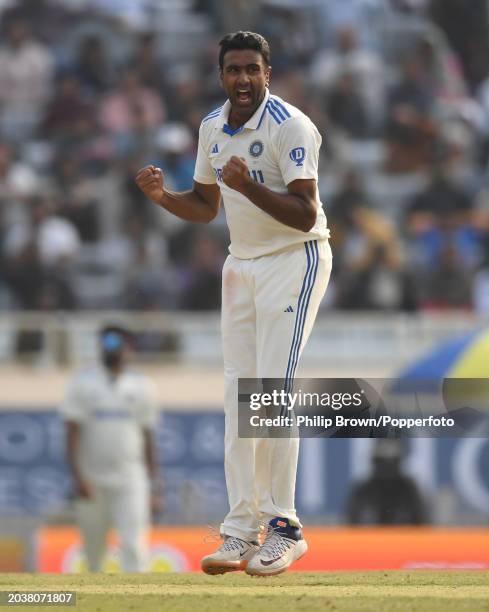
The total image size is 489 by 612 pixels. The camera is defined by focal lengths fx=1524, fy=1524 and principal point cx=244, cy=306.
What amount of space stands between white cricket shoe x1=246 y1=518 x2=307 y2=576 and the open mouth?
1.65 meters

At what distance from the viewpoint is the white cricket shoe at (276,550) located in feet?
19.6

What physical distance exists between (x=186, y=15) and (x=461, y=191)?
3.89 meters

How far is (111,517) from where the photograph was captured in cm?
1053

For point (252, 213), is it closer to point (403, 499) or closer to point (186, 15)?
point (403, 499)

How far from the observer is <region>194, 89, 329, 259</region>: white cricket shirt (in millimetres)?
5832

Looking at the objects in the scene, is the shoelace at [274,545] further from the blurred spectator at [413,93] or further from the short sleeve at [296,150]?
the blurred spectator at [413,93]

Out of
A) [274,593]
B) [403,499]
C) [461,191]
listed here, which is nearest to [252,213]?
[274,593]

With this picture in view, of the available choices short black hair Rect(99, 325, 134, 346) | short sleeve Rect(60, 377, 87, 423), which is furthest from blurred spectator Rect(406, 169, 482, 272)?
short sleeve Rect(60, 377, 87, 423)

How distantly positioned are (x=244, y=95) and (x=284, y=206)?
1.58 feet

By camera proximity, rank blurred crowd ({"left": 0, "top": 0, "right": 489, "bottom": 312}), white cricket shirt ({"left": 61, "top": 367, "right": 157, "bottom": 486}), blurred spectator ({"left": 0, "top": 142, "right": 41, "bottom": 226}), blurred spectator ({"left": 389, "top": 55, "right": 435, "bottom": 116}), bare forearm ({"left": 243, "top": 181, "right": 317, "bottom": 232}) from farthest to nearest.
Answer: blurred spectator ({"left": 389, "top": 55, "right": 435, "bottom": 116}), blurred spectator ({"left": 0, "top": 142, "right": 41, "bottom": 226}), blurred crowd ({"left": 0, "top": 0, "right": 489, "bottom": 312}), white cricket shirt ({"left": 61, "top": 367, "right": 157, "bottom": 486}), bare forearm ({"left": 243, "top": 181, "right": 317, "bottom": 232})

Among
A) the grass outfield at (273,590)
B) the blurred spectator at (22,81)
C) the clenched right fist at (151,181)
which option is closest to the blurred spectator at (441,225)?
the blurred spectator at (22,81)

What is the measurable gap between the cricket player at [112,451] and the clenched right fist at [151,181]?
4.56 meters

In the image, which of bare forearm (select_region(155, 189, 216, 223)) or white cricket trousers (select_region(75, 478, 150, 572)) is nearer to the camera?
bare forearm (select_region(155, 189, 216, 223))

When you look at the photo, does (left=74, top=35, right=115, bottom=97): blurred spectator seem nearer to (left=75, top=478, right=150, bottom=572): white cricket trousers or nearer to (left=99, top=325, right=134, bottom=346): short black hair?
(left=99, top=325, right=134, bottom=346): short black hair
